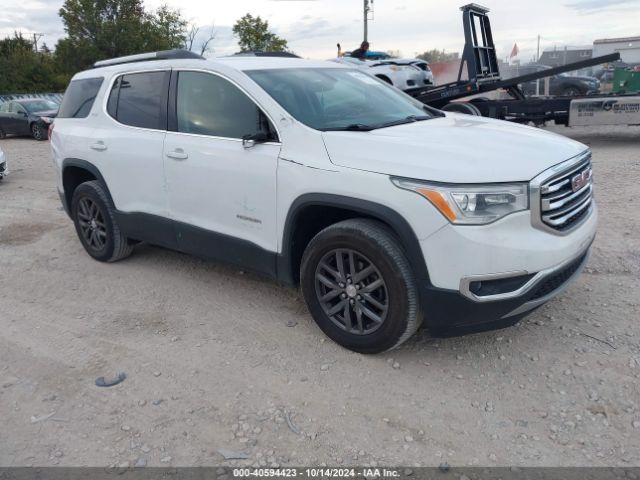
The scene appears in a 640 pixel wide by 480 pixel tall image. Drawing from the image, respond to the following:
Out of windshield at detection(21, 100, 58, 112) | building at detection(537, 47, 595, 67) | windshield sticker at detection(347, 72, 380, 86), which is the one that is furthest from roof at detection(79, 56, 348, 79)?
building at detection(537, 47, 595, 67)

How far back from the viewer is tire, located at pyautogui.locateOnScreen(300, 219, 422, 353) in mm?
3166

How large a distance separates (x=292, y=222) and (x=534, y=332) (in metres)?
1.77

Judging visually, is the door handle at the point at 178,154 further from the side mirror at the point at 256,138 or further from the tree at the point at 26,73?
the tree at the point at 26,73

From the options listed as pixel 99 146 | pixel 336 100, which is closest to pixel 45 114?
pixel 99 146

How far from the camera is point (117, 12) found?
38062mm

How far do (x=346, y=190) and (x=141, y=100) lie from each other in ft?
7.91

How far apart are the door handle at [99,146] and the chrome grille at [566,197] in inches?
148

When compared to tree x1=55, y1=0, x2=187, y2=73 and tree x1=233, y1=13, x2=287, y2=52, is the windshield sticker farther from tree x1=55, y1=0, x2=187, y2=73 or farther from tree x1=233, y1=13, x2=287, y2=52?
tree x1=55, y1=0, x2=187, y2=73

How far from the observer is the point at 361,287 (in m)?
3.38

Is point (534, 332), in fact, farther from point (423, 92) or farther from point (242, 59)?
point (423, 92)

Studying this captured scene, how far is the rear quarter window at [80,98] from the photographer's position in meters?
5.27

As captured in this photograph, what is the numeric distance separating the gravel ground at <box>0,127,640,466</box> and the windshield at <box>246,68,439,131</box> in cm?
147

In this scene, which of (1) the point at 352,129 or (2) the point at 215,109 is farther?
(2) the point at 215,109

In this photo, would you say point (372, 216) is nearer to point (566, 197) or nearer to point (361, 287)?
point (361, 287)
